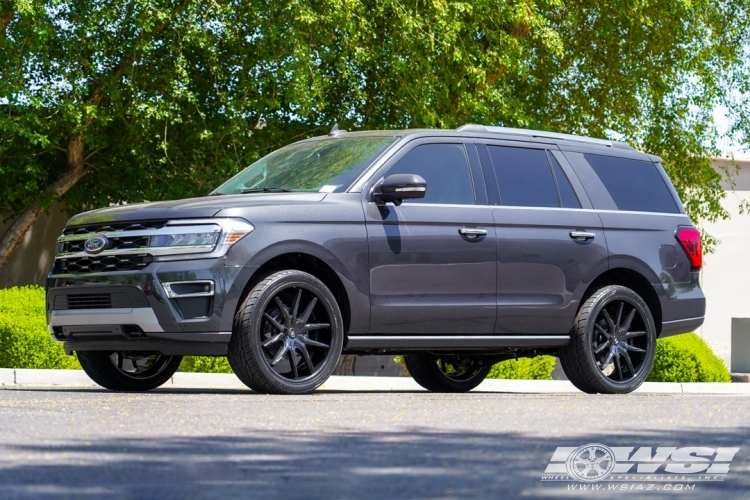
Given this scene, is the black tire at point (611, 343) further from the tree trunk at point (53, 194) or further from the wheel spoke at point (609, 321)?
the tree trunk at point (53, 194)

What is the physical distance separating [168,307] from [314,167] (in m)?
1.90

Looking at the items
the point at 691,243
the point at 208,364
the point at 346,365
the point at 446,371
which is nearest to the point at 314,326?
the point at 446,371

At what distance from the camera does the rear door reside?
32.8 feet

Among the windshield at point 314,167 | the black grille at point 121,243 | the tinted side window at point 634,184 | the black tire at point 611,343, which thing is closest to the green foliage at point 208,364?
the windshield at point 314,167

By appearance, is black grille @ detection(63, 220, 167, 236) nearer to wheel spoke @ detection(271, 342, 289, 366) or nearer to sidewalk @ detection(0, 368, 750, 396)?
wheel spoke @ detection(271, 342, 289, 366)

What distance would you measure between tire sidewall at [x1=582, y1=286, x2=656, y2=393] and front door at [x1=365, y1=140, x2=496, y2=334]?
96 cm

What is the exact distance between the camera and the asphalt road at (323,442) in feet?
15.1

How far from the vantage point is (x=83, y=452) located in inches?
212

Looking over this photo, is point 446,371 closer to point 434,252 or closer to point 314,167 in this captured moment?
point 434,252

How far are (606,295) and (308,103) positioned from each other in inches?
330

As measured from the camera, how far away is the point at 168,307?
28.0ft

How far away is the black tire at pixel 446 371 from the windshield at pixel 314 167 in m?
2.38

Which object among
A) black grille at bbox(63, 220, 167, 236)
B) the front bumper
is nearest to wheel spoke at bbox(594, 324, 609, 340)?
the front bumper

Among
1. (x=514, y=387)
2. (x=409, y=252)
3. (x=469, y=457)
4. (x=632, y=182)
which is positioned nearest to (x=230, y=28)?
(x=514, y=387)
